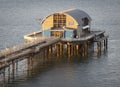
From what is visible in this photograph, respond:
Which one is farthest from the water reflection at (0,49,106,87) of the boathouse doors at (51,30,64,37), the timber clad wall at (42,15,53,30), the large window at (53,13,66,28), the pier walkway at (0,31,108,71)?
the large window at (53,13,66,28)

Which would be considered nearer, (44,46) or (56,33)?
(44,46)

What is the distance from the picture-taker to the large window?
314 ft

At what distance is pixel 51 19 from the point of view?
96.1m

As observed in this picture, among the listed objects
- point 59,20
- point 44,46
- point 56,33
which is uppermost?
point 59,20

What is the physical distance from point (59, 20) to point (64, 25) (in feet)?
4.25

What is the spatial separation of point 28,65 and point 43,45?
5.24m

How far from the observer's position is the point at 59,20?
316ft

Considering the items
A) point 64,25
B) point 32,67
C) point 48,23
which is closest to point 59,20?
point 64,25

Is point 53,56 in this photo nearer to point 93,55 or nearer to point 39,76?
point 93,55

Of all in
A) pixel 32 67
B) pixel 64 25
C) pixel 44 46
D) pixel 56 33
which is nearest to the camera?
pixel 32 67

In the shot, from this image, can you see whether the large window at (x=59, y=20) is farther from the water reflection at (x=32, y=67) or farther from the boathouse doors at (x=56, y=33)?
the water reflection at (x=32, y=67)

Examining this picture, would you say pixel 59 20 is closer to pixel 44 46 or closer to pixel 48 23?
pixel 48 23

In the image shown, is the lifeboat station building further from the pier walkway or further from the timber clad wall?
the pier walkway

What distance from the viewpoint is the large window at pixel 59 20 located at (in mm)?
95688
